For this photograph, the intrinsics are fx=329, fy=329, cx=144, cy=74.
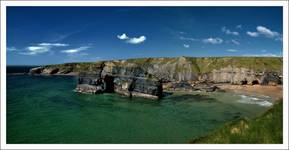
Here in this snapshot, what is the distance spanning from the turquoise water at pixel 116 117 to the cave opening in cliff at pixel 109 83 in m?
6.03

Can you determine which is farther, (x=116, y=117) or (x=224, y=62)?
(x=224, y=62)

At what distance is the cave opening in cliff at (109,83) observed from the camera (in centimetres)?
6919

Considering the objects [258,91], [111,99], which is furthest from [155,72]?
[111,99]

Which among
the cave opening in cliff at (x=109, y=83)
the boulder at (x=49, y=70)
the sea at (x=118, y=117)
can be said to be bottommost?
the sea at (x=118, y=117)

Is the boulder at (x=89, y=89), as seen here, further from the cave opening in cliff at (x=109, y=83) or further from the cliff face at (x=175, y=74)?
the cave opening in cliff at (x=109, y=83)

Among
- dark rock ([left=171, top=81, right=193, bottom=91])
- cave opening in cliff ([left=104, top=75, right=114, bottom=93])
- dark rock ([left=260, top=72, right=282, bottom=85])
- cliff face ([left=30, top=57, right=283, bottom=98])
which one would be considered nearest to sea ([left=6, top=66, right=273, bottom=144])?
cliff face ([left=30, top=57, right=283, bottom=98])

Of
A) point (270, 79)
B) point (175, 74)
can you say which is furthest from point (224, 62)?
point (270, 79)

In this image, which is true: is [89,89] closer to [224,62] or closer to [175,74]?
[175,74]

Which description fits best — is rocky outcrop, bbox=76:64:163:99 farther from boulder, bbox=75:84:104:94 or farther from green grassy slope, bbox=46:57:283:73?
green grassy slope, bbox=46:57:283:73

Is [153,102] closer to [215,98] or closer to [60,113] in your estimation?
[215,98]

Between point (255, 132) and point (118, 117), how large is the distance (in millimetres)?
27806

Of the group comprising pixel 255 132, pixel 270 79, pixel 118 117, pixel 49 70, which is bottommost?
pixel 118 117

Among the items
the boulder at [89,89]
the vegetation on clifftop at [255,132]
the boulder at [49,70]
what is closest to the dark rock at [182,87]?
the boulder at [89,89]

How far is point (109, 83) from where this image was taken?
70062mm
